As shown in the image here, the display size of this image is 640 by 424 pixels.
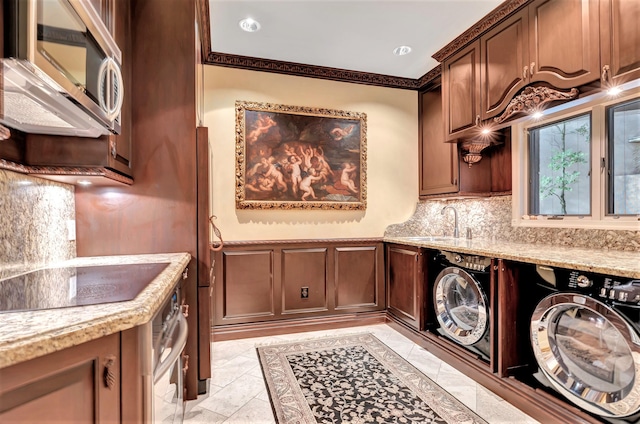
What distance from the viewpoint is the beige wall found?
3182 millimetres

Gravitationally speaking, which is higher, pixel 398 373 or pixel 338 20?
pixel 338 20

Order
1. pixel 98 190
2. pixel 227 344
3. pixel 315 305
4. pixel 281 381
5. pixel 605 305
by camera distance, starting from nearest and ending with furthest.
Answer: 1. pixel 605 305
2. pixel 98 190
3. pixel 281 381
4. pixel 227 344
5. pixel 315 305

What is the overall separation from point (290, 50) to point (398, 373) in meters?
2.99

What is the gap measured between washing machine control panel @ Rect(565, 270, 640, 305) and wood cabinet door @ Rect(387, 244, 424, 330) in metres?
1.32

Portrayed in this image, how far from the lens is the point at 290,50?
10.1 ft

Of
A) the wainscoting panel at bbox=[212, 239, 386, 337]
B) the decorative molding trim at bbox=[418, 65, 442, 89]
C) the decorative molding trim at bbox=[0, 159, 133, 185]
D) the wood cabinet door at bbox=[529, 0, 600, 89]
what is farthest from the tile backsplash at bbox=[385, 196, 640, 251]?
the decorative molding trim at bbox=[0, 159, 133, 185]

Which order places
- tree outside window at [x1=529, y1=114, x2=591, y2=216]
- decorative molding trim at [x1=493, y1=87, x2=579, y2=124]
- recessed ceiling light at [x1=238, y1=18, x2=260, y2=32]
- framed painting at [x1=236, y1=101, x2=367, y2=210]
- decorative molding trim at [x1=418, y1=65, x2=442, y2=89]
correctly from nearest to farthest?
decorative molding trim at [x1=493, y1=87, x2=579, y2=124], tree outside window at [x1=529, y1=114, x2=591, y2=216], recessed ceiling light at [x1=238, y1=18, x2=260, y2=32], framed painting at [x1=236, y1=101, x2=367, y2=210], decorative molding trim at [x1=418, y1=65, x2=442, y2=89]

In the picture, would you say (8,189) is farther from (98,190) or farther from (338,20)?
(338,20)

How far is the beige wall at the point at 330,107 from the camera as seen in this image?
318 centimetres

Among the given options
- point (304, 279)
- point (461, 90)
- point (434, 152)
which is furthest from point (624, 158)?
point (304, 279)

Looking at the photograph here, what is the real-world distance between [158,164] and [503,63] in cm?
256

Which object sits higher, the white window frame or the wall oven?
the white window frame

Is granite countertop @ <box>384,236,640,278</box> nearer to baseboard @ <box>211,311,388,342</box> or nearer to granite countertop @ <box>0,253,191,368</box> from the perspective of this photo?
baseboard @ <box>211,311,388,342</box>

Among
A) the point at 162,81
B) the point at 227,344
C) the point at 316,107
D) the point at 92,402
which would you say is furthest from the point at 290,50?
the point at 92,402
